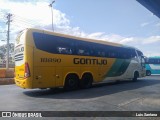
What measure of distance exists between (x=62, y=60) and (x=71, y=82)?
153 centimetres

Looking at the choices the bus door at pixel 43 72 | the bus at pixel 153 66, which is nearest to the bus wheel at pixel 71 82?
the bus door at pixel 43 72

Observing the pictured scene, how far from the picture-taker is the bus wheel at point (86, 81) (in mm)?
14326

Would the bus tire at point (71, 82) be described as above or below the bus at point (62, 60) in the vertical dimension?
below

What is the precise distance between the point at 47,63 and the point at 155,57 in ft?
82.0

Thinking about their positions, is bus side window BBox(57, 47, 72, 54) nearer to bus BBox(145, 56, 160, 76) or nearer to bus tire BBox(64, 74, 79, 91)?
bus tire BBox(64, 74, 79, 91)

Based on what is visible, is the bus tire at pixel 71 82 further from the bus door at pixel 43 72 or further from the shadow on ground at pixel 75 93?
the bus door at pixel 43 72

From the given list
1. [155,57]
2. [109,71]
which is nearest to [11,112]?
[109,71]

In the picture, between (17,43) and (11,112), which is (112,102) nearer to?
(11,112)

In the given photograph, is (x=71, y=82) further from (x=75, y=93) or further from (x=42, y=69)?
(x=42, y=69)

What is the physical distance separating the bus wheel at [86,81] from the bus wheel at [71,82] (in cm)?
53

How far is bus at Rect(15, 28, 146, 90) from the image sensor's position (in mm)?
11438

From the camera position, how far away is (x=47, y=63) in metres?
12.1

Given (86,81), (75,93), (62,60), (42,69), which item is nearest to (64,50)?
(62,60)

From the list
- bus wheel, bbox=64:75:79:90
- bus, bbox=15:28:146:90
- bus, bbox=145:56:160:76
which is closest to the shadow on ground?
bus wheel, bbox=64:75:79:90
